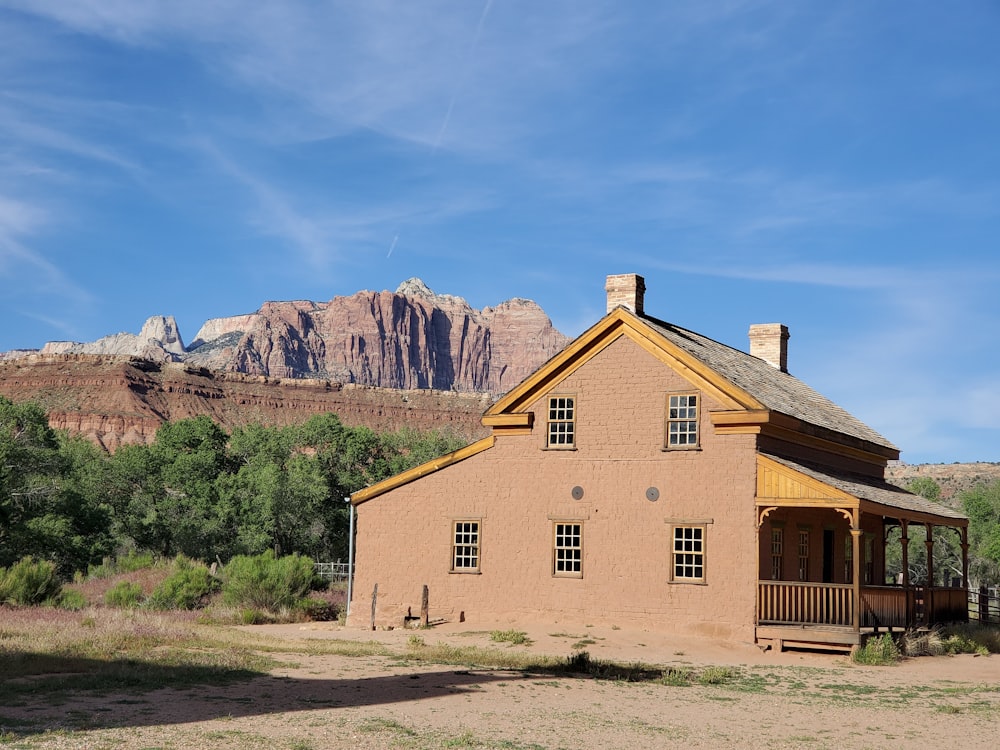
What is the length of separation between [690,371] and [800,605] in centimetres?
593

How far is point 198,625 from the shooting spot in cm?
2730

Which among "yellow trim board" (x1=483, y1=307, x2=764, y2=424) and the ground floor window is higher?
"yellow trim board" (x1=483, y1=307, x2=764, y2=424)

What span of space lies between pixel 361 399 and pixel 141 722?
149 meters

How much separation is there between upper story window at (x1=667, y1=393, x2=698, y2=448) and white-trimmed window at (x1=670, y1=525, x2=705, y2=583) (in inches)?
79.3

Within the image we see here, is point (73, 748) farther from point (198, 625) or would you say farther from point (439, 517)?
point (439, 517)

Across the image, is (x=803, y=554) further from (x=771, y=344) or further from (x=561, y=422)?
(x=771, y=344)

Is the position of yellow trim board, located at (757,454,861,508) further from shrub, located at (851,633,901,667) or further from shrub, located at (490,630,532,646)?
shrub, located at (490,630,532,646)

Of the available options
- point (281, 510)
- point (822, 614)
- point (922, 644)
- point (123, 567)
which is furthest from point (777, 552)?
point (281, 510)

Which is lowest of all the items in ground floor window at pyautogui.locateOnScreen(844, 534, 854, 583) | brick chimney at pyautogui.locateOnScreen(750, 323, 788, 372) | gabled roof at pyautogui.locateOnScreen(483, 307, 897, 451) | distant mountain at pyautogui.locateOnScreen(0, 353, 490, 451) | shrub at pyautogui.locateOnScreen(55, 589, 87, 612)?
shrub at pyautogui.locateOnScreen(55, 589, 87, 612)

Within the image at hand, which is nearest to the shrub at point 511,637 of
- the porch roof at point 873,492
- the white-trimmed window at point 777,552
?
the white-trimmed window at point 777,552

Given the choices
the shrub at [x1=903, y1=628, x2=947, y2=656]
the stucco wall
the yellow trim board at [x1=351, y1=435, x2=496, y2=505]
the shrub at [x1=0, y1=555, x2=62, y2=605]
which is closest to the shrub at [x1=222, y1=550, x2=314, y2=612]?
the stucco wall

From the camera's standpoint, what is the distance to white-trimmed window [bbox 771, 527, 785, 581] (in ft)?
88.6

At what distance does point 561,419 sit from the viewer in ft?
93.6

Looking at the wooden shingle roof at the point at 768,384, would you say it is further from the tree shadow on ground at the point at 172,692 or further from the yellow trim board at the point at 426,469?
the tree shadow on ground at the point at 172,692
